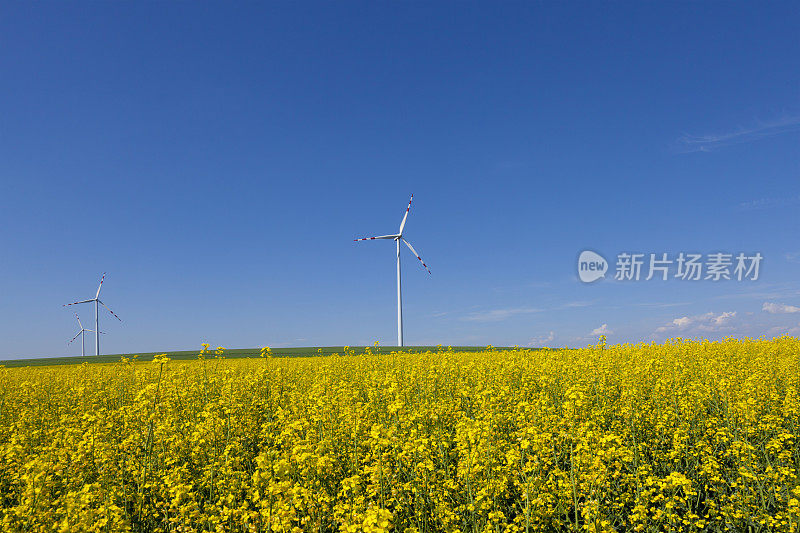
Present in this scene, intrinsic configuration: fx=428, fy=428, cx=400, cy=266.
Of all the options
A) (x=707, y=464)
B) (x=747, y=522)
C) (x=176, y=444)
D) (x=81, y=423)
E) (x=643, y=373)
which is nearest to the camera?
(x=747, y=522)

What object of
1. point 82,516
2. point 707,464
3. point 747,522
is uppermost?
point 82,516

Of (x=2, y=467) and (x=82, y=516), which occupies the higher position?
(x=82, y=516)

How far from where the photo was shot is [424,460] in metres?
5.89

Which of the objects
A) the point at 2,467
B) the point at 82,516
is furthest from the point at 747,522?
the point at 2,467

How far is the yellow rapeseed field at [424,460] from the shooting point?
4590 millimetres

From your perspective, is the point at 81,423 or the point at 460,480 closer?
the point at 460,480

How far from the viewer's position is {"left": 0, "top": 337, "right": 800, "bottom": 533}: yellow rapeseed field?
459cm

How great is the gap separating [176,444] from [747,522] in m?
8.12

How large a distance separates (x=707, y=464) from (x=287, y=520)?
19.8 feet

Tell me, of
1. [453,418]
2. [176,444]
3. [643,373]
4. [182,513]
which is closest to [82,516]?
[182,513]

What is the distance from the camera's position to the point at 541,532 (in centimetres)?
484

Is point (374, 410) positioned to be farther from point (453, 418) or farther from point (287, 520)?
point (287, 520)

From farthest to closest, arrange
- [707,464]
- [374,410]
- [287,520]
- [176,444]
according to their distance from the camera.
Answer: [374,410], [176,444], [707,464], [287,520]

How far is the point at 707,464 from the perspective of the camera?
6.18m
